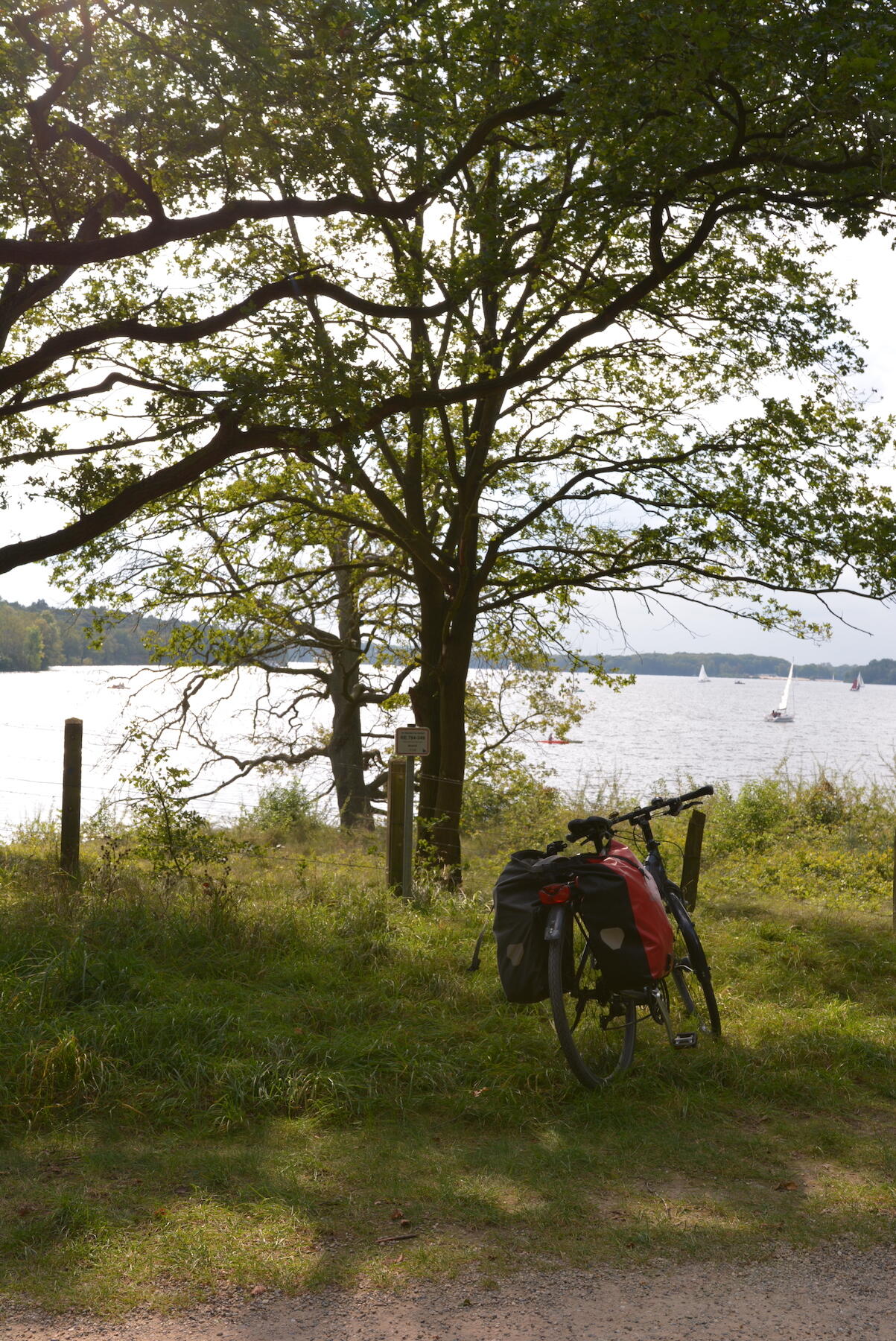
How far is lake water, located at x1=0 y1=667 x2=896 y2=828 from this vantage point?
20219mm

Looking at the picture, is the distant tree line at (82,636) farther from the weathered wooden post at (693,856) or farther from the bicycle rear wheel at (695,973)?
the bicycle rear wheel at (695,973)

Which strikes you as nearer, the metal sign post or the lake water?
the metal sign post

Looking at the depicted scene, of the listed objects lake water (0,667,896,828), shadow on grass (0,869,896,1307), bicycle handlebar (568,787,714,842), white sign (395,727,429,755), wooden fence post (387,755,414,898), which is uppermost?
white sign (395,727,429,755)

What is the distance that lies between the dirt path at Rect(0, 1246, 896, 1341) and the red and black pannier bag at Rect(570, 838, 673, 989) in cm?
148

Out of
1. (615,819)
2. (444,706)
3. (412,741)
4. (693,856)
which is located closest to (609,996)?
(615,819)

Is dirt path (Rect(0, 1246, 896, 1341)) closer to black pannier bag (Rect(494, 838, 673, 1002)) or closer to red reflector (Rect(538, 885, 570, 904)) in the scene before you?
black pannier bag (Rect(494, 838, 673, 1002))

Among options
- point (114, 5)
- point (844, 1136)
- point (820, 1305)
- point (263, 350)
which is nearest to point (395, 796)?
point (263, 350)

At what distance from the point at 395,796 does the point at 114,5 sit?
6.53 m

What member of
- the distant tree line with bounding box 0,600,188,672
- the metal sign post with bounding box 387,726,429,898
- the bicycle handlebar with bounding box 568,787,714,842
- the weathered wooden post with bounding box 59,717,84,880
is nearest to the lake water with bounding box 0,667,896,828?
the distant tree line with bounding box 0,600,188,672

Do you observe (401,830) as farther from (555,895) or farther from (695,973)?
(555,895)

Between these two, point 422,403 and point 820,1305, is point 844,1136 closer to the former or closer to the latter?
point 820,1305

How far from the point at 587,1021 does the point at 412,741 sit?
4044 mm

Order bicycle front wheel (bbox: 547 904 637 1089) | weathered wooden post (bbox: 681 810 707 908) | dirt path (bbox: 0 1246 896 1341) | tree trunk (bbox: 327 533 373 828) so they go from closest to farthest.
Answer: dirt path (bbox: 0 1246 896 1341)
bicycle front wheel (bbox: 547 904 637 1089)
weathered wooden post (bbox: 681 810 707 908)
tree trunk (bbox: 327 533 373 828)

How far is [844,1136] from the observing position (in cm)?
451
